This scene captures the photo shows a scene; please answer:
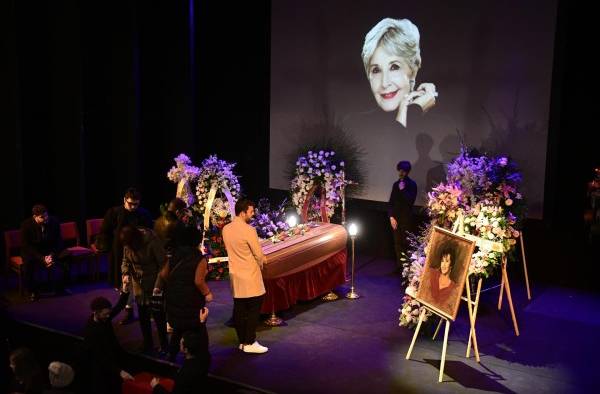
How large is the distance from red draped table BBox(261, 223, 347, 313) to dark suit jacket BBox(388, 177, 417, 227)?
87cm

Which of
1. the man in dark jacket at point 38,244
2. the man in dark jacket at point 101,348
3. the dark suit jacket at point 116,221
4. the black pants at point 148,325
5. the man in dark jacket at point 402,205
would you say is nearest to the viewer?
the man in dark jacket at point 101,348

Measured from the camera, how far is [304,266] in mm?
6633

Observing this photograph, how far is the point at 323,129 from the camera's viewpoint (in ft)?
31.1

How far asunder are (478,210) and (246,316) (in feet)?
7.05

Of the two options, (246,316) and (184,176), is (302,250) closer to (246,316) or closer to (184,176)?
(246,316)

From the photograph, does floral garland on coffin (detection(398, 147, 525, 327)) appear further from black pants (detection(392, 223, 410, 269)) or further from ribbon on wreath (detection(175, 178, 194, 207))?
ribbon on wreath (detection(175, 178, 194, 207))

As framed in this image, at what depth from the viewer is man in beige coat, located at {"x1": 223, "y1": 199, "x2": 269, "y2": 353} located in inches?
211

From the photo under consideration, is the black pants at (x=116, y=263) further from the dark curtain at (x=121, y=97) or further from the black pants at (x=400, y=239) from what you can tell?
the black pants at (x=400, y=239)

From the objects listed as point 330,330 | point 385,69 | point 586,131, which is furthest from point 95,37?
point 586,131

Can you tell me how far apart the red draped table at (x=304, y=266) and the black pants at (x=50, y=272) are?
2302 millimetres

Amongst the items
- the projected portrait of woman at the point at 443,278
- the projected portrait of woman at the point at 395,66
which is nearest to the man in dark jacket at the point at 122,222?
the projected portrait of woman at the point at 443,278

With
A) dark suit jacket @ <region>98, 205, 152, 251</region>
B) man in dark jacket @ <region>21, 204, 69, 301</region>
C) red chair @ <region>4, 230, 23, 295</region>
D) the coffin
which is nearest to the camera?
the coffin

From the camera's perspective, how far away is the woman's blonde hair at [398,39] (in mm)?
8516

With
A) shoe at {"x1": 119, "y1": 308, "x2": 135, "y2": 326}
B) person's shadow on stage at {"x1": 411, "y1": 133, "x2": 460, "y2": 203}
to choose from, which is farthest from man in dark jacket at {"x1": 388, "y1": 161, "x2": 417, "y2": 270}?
shoe at {"x1": 119, "y1": 308, "x2": 135, "y2": 326}
